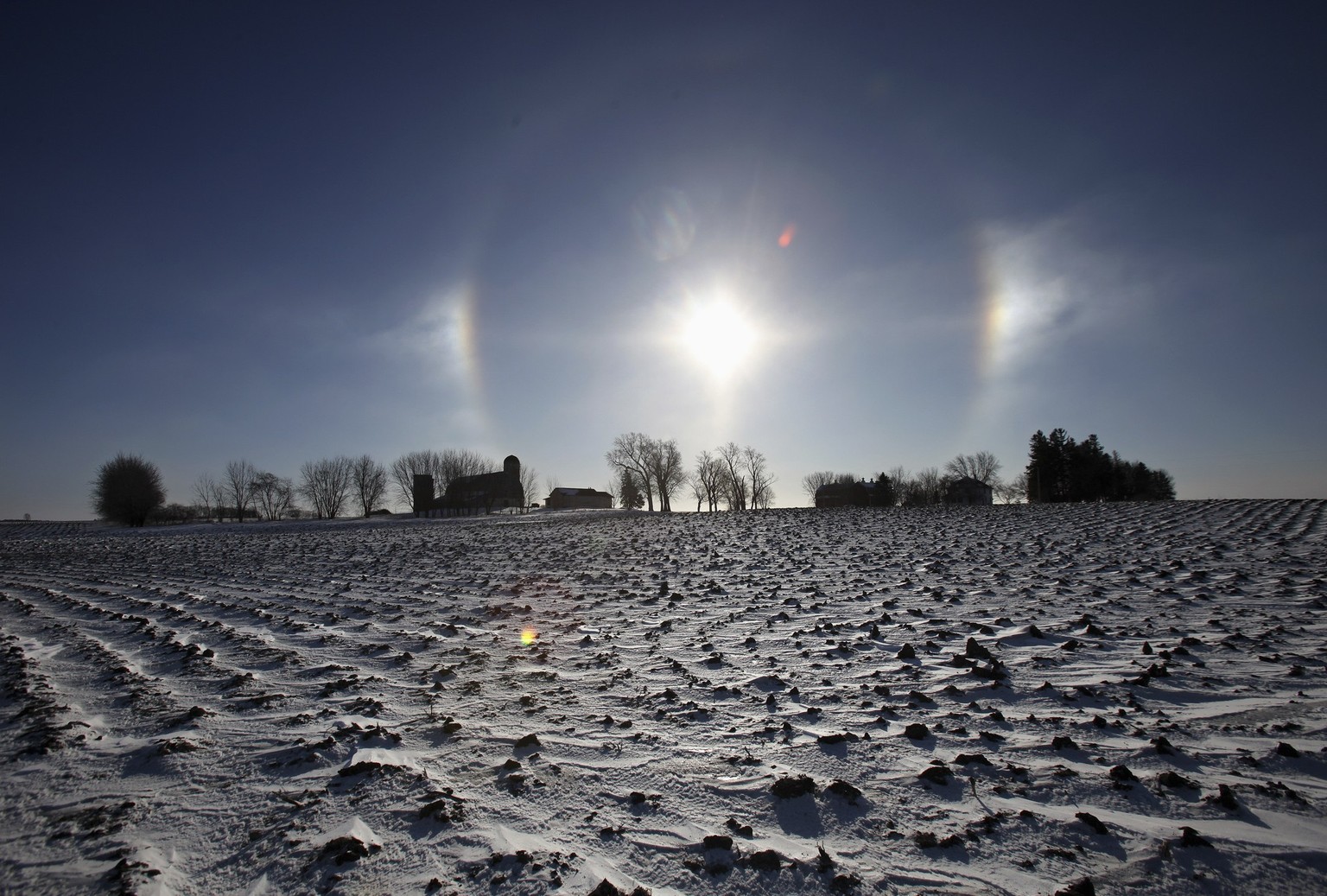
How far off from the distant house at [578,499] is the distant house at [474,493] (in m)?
12.9

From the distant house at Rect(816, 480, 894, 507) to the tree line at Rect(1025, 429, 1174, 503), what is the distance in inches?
763

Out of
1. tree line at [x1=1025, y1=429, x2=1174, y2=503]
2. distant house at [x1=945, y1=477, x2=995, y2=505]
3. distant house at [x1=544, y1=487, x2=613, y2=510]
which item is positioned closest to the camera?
tree line at [x1=1025, y1=429, x2=1174, y2=503]

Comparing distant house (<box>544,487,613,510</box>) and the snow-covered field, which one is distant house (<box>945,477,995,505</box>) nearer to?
distant house (<box>544,487,613,510</box>)

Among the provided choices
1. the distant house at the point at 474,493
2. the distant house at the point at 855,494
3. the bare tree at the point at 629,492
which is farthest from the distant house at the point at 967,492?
the distant house at the point at 474,493

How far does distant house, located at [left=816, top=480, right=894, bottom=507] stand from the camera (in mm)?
80125

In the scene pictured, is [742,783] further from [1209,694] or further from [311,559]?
[311,559]

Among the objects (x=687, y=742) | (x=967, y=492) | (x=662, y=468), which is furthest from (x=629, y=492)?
(x=687, y=742)

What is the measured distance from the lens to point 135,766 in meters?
4.21

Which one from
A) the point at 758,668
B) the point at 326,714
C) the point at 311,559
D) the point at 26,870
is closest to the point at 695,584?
the point at 758,668

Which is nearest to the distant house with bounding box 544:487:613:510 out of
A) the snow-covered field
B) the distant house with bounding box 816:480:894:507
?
the distant house with bounding box 816:480:894:507

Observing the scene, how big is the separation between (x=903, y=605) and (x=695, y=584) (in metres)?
4.19

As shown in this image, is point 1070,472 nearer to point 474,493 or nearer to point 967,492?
point 967,492

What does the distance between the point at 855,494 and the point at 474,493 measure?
6702 centimetres

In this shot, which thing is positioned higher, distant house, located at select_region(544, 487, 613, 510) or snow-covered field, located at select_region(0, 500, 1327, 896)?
distant house, located at select_region(544, 487, 613, 510)
